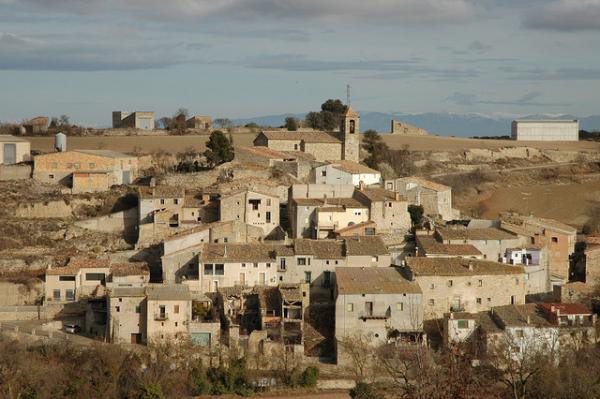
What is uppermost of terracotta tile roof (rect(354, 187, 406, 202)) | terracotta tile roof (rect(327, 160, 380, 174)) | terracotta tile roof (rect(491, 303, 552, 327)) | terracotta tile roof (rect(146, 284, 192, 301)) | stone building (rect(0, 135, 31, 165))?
stone building (rect(0, 135, 31, 165))

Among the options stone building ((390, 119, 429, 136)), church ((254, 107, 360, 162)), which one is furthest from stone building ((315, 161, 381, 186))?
stone building ((390, 119, 429, 136))

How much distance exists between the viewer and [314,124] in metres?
60.8

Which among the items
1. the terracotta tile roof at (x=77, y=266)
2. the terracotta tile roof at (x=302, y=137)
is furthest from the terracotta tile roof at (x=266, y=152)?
the terracotta tile roof at (x=77, y=266)

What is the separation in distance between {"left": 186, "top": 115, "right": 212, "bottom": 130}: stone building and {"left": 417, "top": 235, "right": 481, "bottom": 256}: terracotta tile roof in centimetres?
3440

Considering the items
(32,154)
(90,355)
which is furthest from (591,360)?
(32,154)

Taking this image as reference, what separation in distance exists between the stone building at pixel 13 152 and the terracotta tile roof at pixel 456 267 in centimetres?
2043

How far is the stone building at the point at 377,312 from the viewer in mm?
31020

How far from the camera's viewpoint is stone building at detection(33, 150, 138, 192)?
42312 millimetres

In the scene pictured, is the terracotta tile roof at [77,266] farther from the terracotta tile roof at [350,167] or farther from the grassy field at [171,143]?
the grassy field at [171,143]

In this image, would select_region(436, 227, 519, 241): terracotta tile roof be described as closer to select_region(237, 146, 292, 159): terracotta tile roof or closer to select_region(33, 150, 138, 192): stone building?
select_region(237, 146, 292, 159): terracotta tile roof

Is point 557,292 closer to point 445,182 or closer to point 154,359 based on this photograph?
point 154,359

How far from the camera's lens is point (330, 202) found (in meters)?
38.8

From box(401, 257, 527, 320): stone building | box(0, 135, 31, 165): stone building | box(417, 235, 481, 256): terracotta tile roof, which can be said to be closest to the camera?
box(401, 257, 527, 320): stone building

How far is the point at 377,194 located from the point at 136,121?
29.2m
